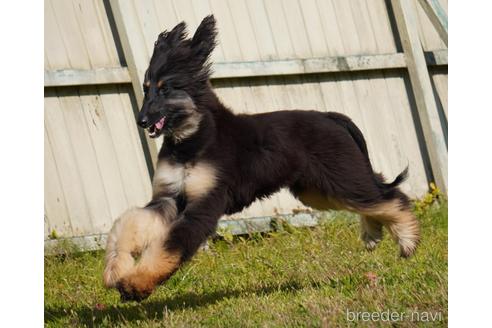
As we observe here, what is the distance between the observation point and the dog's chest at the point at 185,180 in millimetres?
4766

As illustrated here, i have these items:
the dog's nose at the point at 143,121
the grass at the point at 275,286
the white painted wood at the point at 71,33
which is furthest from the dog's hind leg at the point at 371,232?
the white painted wood at the point at 71,33

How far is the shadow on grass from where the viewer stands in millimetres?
4902

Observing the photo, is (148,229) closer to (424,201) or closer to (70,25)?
(70,25)

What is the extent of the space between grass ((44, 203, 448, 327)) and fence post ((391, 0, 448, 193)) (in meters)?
1.35

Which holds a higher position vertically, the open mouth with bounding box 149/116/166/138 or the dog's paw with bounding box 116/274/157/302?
the open mouth with bounding box 149/116/166/138

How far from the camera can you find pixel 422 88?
8547 millimetres

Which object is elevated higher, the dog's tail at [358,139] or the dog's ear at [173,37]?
the dog's ear at [173,37]

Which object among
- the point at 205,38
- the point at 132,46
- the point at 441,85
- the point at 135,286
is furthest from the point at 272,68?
the point at 135,286

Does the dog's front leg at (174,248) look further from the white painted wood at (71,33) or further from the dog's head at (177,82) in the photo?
the white painted wood at (71,33)

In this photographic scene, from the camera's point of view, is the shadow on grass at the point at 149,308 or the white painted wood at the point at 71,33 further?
the white painted wood at the point at 71,33

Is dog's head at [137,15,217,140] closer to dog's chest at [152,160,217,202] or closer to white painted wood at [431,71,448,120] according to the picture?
dog's chest at [152,160,217,202]

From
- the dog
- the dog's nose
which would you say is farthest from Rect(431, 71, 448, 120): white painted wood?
the dog's nose

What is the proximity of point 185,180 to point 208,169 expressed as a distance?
146 millimetres

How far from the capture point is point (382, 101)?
8.52 meters
